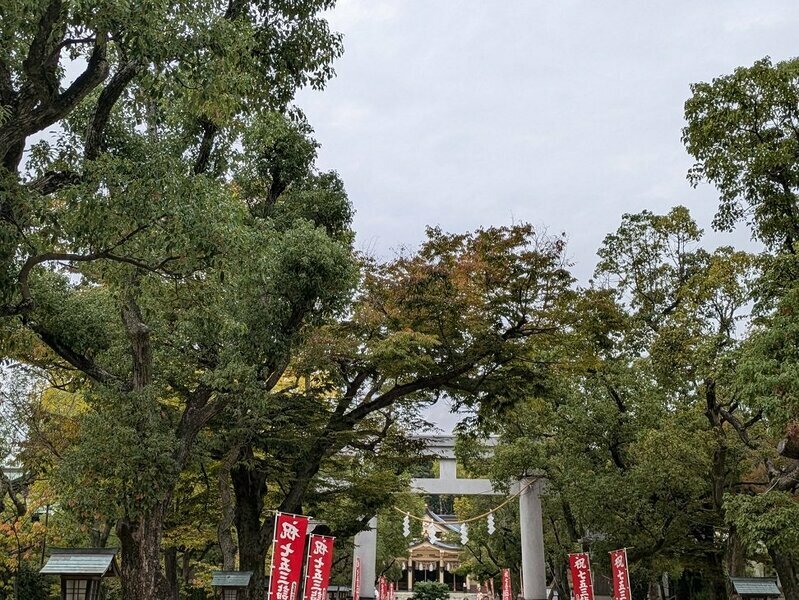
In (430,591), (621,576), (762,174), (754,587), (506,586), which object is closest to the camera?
(762,174)

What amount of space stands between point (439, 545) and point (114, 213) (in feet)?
150

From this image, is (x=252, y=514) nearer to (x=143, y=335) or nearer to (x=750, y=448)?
A: (x=143, y=335)

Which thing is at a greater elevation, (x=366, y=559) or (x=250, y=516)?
(x=250, y=516)

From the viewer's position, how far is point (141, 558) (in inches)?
354

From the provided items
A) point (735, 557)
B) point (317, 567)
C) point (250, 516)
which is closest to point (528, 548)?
point (735, 557)

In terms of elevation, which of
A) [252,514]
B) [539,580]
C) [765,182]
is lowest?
[539,580]

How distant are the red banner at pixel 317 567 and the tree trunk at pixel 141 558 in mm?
3624

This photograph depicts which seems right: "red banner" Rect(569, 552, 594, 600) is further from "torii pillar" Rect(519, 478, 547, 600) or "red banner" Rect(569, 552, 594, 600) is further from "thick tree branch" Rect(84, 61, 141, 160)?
"thick tree branch" Rect(84, 61, 141, 160)

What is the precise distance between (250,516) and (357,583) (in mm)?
7499

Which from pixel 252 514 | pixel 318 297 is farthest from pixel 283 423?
pixel 318 297

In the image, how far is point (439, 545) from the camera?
1912 inches

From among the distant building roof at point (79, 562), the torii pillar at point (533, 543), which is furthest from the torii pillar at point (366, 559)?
the distant building roof at point (79, 562)

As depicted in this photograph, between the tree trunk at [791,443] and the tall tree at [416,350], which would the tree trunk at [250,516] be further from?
the tree trunk at [791,443]

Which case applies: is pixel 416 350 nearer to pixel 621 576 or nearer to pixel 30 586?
pixel 621 576
